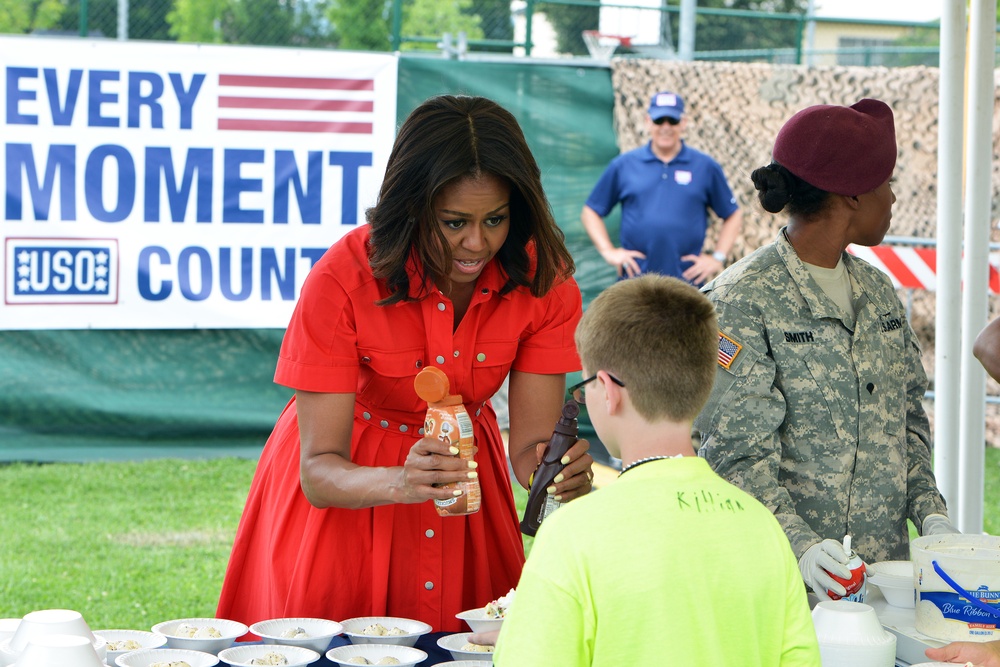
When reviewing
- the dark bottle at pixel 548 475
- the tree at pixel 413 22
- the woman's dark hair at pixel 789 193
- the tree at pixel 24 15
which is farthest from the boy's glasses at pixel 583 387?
the tree at pixel 24 15

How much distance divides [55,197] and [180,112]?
89cm

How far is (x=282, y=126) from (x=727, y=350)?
5.11 m

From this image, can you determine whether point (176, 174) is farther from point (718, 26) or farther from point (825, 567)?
point (718, 26)

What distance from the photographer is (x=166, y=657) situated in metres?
2.12

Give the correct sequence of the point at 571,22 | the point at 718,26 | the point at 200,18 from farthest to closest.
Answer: the point at 718,26 < the point at 200,18 < the point at 571,22

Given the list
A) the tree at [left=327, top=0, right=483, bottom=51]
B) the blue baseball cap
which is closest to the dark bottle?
the blue baseball cap

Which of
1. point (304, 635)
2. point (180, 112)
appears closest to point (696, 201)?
point (180, 112)

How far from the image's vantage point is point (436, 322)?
253cm

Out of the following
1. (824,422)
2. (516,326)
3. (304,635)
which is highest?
(516,326)

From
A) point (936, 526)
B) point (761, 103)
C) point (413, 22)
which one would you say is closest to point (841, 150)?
point (936, 526)

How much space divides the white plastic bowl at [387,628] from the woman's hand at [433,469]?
0.28m

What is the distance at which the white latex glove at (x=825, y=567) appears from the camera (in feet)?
7.45

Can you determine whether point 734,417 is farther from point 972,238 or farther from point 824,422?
point 972,238

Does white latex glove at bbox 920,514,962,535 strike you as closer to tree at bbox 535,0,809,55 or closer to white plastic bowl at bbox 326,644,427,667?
white plastic bowl at bbox 326,644,427,667
